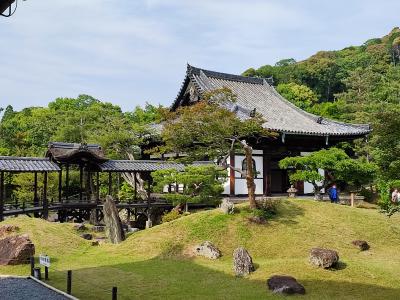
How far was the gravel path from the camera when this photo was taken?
12.0 metres

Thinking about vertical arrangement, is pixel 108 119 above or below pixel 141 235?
above

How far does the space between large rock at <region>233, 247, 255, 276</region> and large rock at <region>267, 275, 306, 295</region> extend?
5.20 feet

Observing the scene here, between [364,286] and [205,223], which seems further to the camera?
[205,223]

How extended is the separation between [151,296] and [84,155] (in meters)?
16.9

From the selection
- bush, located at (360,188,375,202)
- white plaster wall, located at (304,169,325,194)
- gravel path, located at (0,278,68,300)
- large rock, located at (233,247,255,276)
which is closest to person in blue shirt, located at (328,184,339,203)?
white plaster wall, located at (304,169,325,194)

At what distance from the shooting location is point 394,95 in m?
50.2

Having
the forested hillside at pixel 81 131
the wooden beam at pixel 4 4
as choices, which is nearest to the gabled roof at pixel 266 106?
the forested hillside at pixel 81 131

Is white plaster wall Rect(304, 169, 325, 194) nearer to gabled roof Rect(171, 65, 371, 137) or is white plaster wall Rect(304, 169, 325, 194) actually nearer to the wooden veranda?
gabled roof Rect(171, 65, 371, 137)

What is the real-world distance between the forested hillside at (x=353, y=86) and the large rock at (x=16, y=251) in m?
13.2

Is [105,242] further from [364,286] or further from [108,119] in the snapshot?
[108,119]

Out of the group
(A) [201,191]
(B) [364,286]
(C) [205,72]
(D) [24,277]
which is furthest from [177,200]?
(C) [205,72]

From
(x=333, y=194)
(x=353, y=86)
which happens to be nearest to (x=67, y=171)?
(x=333, y=194)

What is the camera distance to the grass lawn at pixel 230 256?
13492 mm

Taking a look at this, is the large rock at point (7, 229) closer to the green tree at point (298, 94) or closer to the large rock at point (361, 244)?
the large rock at point (361, 244)
